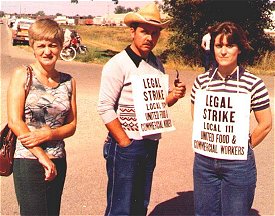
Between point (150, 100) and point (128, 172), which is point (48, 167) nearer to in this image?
point (128, 172)

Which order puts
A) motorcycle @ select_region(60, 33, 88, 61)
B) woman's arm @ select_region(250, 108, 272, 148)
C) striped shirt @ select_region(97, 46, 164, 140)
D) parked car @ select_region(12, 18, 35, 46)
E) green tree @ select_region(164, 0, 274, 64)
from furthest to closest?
parked car @ select_region(12, 18, 35, 46)
motorcycle @ select_region(60, 33, 88, 61)
green tree @ select_region(164, 0, 274, 64)
striped shirt @ select_region(97, 46, 164, 140)
woman's arm @ select_region(250, 108, 272, 148)

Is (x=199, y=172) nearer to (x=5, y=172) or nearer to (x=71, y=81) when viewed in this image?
(x=71, y=81)

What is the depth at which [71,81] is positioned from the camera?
303 centimetres

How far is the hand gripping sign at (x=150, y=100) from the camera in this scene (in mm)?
3344

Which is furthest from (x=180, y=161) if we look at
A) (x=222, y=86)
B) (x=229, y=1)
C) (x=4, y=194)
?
(x=229, y=1)

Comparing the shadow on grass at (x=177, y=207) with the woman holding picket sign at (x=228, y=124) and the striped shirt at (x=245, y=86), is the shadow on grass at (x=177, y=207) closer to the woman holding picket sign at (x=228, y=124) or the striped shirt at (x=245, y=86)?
the woman holding picket sign at (x=228, y=124)

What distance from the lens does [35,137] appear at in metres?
2.73

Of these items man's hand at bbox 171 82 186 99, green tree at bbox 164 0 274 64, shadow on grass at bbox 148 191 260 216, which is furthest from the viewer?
green tree at bbox 164 0 274 64

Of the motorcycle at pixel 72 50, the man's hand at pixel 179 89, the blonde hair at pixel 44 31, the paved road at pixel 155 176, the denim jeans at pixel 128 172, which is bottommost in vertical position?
the motorcycle at pixel 72 50

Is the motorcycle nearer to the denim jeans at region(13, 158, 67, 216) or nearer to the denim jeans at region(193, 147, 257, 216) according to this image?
the denim jeans at region(193, 147, 257, 216)

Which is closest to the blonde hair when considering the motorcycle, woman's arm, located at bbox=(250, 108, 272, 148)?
woman's arm, located at bbox=(250, 108, 272, 148)

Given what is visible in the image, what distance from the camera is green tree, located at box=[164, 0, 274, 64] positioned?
20.5 metres

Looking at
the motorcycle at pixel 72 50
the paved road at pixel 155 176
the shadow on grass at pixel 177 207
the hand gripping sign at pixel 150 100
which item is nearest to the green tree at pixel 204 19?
the motorcycle at pixel 72 50

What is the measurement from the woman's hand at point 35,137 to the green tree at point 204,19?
17722 mm
